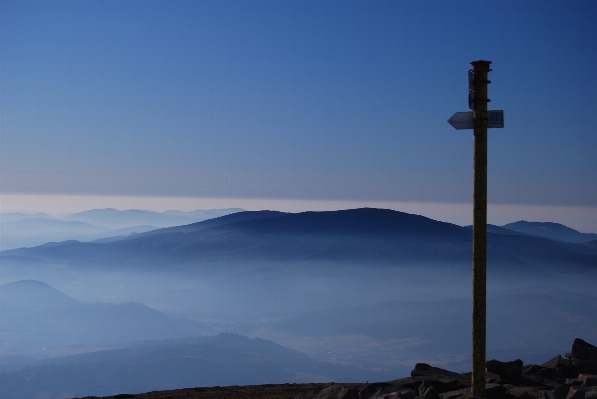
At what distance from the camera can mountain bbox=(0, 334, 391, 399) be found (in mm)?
135250

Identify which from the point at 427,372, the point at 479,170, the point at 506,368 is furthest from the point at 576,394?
the point at 427,372

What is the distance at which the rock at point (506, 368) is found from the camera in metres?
11.7

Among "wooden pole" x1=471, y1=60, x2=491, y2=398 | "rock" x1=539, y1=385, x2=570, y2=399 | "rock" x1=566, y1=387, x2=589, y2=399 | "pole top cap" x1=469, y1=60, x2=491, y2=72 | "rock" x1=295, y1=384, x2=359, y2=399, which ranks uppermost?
"pole top cap" x1=469, y1=60, x2=491, y2=72

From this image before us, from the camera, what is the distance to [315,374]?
149m

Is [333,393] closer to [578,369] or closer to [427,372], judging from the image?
[427,372]

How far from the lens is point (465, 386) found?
36.3 feet

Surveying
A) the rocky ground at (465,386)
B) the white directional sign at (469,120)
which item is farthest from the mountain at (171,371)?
the white directional sign at (469,120)

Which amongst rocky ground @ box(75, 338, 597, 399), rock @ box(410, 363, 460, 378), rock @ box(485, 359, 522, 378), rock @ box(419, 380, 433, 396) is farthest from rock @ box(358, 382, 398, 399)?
rock @ box(485, 359, 522, 378)

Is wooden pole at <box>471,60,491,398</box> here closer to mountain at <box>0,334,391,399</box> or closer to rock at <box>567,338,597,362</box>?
rock at <box>567,338,597,362</box>

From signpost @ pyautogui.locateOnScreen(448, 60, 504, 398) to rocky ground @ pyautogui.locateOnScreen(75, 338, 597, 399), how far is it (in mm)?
1376

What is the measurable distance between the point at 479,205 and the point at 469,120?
1.33 metres

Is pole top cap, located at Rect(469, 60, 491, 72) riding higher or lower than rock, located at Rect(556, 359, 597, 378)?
higher

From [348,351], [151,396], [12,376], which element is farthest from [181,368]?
[151,396]

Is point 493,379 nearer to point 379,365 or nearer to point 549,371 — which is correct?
point 549,371
